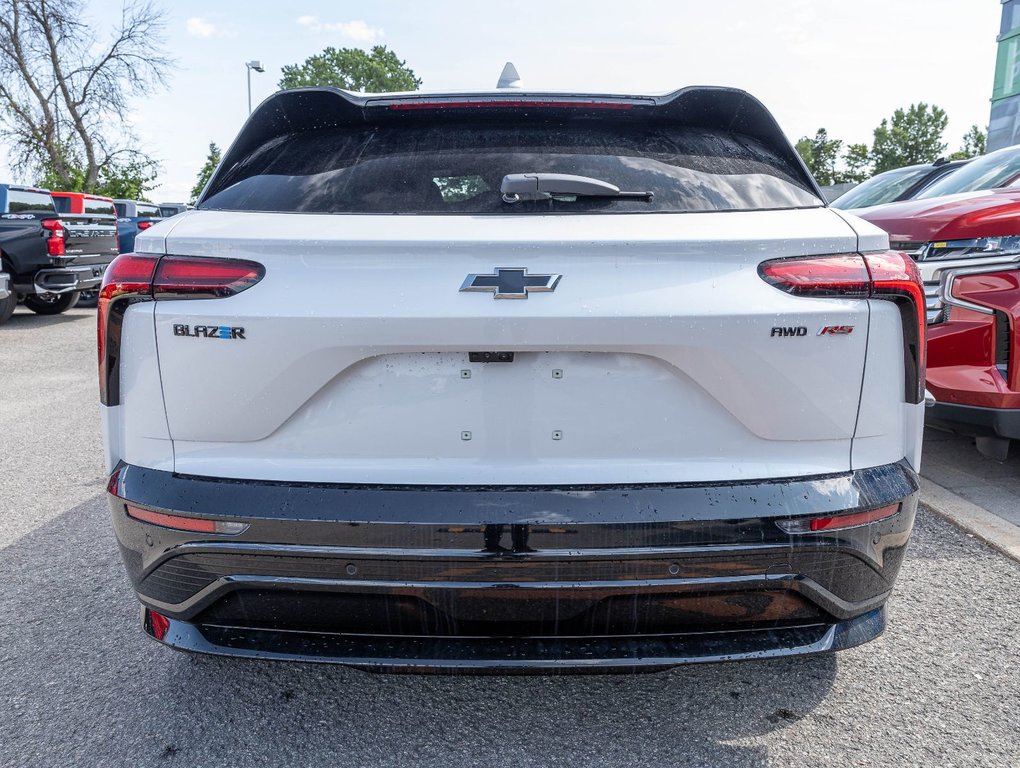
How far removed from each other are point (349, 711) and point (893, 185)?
718 cm

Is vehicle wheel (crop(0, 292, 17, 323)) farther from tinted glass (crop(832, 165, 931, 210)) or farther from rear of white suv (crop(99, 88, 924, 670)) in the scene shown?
rear of white suv (crop(99, 88, 924, 670))

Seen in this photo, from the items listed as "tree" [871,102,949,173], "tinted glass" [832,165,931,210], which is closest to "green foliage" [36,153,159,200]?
"tinted glass" [832,165,931,210]

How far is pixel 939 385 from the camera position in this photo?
12.6 feet

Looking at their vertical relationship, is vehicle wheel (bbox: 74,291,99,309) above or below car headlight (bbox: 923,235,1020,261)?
below

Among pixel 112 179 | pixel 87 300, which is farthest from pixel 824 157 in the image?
pixel 87 300

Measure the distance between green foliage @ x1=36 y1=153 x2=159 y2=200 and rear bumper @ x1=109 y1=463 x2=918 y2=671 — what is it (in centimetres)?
3153

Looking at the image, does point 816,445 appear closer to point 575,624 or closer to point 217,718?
point 575,624

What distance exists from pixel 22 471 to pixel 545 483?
404cm

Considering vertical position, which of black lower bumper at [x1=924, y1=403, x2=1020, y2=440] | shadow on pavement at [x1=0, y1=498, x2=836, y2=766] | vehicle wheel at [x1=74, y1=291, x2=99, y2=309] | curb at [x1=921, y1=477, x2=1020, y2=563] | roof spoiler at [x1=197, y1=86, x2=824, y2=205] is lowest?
vehicle wheel at [x1=74, y1=291, x2=99, y2=309]

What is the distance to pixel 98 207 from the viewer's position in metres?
13.8

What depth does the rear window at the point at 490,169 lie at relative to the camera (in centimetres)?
196

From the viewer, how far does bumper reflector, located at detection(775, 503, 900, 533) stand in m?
1.80

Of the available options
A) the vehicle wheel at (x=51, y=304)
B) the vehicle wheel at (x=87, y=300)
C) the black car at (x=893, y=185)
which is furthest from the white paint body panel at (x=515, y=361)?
the vehicle wheel at (x=87, y=300)

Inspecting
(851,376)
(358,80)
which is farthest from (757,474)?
(358,80)
